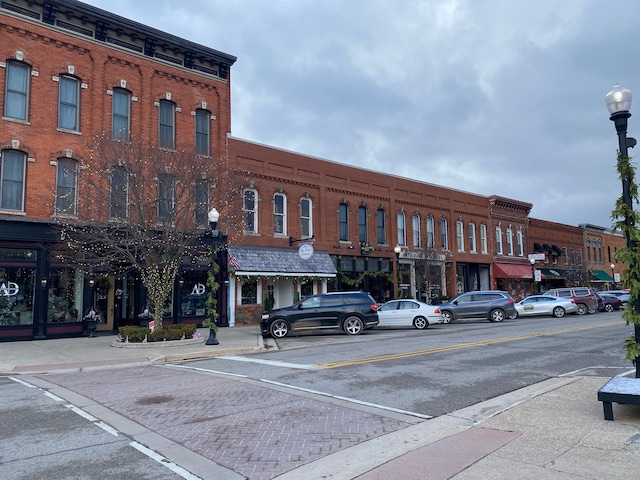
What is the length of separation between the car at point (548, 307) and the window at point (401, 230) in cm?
851

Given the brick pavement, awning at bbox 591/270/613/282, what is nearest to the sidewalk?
the brick pavement

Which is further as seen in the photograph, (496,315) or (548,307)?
(548,307)

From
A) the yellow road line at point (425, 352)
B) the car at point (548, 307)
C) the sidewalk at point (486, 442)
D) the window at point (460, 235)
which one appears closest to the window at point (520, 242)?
the window at point (460, 235)

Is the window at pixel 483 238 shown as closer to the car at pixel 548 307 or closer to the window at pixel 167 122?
the car at pixel 548 307

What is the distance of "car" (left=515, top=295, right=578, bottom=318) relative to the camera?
28.7 meters

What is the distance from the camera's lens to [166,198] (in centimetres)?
1800

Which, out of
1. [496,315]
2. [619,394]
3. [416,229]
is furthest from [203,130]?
[619,394]

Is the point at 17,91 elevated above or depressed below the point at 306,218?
above

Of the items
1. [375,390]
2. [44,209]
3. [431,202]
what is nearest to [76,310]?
[44,209]

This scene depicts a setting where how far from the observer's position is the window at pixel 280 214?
27.0 m

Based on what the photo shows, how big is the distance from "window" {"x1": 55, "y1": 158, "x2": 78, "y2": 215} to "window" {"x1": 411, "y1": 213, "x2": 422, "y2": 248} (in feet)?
72.8

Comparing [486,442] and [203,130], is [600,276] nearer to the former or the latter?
[203,130]

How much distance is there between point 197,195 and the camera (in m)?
18.6

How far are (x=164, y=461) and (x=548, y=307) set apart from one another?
2804cm
